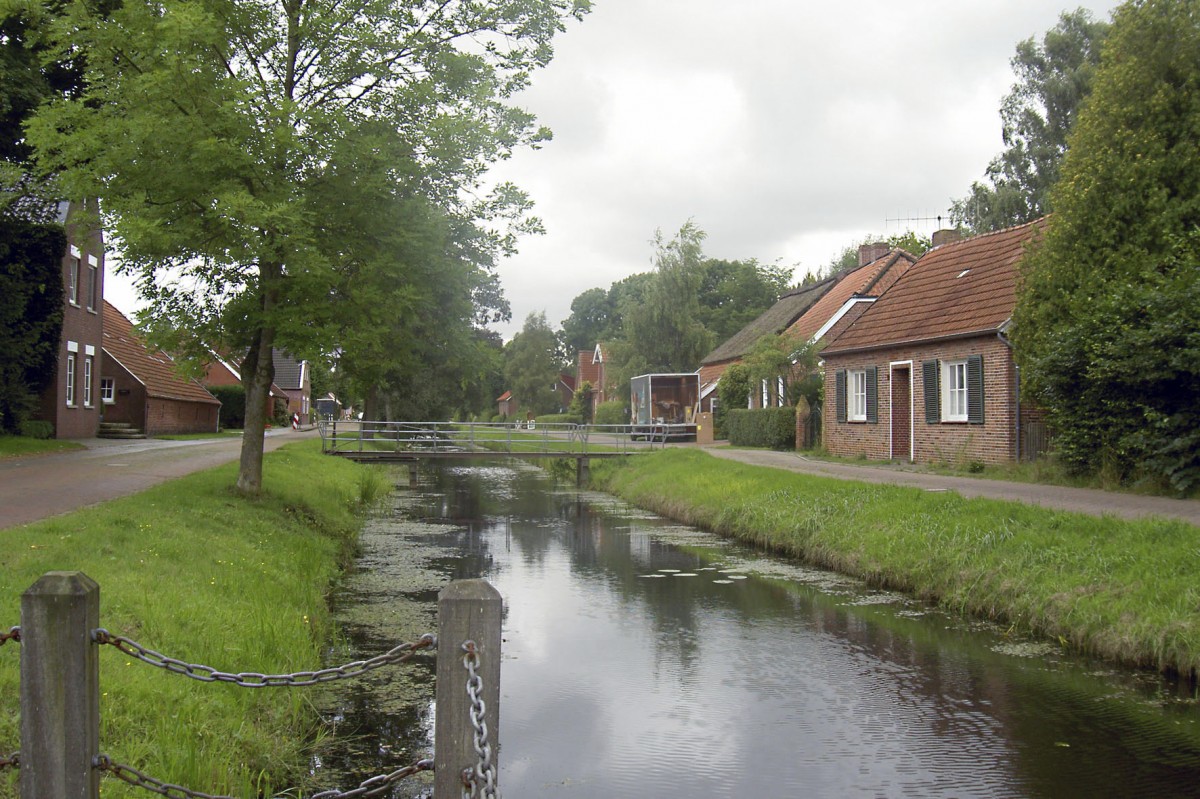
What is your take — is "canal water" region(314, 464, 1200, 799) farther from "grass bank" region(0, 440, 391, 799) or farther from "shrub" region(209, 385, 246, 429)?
"shrub" region(209, 385, 246, 429)

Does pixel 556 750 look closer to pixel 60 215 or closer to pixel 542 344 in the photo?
pixel 60 215

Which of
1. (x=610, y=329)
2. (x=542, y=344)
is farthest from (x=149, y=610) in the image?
(x=610, y=329)

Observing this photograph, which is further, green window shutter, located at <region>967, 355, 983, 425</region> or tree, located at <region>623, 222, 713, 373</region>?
tree, located at <region>623, 222, 713, 373</region>

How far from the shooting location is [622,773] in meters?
7.09

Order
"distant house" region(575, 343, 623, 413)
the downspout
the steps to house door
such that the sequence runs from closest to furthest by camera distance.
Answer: the downspout → the steps to house door → "distant house" region(575, 343, 623, 413)

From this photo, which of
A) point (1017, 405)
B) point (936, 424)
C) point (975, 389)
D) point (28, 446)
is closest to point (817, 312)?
point (936, 424)

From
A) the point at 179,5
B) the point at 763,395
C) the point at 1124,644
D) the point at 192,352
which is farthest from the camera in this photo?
the point at 763,395

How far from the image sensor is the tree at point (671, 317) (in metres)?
52.1

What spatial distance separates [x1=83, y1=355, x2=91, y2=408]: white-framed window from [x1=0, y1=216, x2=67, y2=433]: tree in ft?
11.0

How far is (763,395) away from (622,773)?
31565mm

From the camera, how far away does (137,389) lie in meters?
35.6

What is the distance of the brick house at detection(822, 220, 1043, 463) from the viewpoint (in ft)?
69.3

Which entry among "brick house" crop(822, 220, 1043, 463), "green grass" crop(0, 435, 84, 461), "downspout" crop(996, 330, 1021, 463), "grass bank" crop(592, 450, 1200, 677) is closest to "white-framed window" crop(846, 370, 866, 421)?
"brick house" crop(822, 220, 1043, 463)

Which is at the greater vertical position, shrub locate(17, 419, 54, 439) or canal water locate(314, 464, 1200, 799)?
shrub locate(17, 419, 54, 439)
